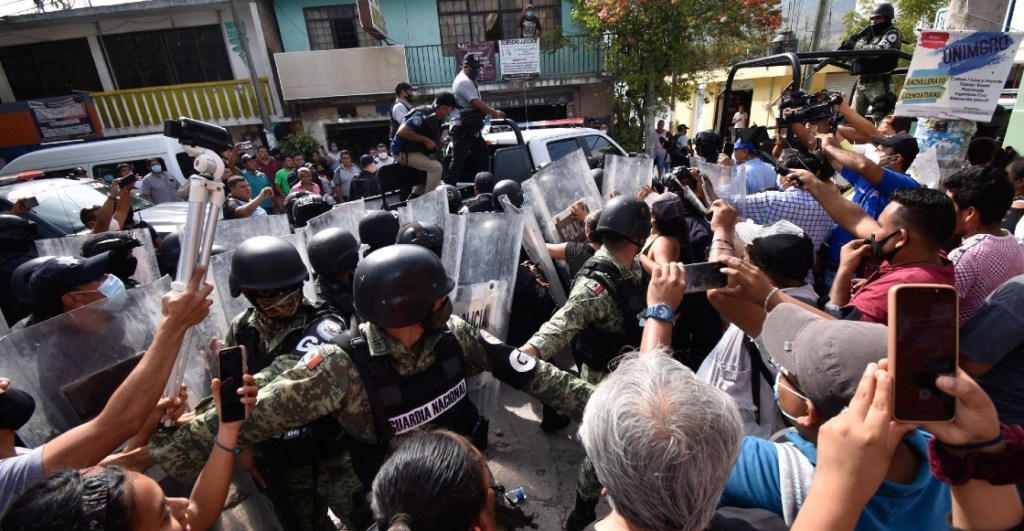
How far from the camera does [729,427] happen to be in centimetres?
102

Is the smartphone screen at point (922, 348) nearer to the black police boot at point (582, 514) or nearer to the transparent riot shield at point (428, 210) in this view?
the black police boot at point (582, 514)

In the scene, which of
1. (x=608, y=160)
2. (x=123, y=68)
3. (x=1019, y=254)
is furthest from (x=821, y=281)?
(x=123, y=68)

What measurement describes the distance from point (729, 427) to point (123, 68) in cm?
1980

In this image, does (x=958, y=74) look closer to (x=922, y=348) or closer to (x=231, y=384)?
(x=922, y=348)

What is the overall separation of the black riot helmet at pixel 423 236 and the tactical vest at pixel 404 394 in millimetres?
1230

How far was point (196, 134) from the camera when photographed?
1.59 meters

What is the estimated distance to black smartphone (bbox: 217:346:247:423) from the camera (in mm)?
1402

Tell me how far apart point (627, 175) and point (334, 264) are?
264 cm

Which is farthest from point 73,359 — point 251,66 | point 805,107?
point 251,66

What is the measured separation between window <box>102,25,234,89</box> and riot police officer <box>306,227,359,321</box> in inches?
613

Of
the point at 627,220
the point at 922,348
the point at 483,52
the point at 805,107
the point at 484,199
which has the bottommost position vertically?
the point at 484,199

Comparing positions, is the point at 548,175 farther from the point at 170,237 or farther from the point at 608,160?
the point at 170,237

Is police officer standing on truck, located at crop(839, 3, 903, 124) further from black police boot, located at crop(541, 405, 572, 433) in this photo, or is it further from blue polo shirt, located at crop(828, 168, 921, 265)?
black police boot, located at crop(541, 405, 572, 433)

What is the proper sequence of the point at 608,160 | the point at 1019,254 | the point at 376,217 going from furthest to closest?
the point at 608,160 → the point at 376,217 → the point at 1019,254
